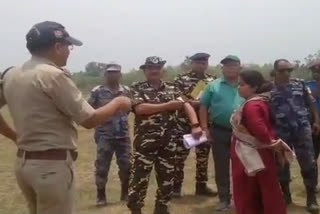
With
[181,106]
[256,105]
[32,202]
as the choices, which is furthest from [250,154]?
[32,202]

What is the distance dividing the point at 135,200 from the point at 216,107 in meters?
1.50

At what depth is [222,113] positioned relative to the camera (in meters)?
6.63

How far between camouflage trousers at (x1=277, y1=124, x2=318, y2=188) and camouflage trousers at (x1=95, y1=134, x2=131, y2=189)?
2.11 meters

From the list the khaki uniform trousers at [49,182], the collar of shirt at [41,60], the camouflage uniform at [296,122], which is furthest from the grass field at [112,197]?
the collar of shirt at [41,60]

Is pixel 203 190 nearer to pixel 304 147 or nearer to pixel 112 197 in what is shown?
pixel 112 197

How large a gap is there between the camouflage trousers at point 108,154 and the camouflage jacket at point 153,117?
145cm

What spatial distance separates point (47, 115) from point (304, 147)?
3918mm

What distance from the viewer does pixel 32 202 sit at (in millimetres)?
3717

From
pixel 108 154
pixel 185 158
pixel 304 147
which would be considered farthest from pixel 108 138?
pixel 304 147

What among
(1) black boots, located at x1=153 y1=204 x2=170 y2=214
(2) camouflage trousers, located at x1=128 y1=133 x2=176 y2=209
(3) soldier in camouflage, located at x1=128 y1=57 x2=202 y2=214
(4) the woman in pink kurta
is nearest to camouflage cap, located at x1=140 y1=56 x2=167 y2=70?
(3) soldier in camouflage, located at x1=128 y1=57 x2=202 y2=214

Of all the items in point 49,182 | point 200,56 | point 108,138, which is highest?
point 200,56

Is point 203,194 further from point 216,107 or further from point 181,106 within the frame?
point 181,106

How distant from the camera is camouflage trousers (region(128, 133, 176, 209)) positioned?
604 cm

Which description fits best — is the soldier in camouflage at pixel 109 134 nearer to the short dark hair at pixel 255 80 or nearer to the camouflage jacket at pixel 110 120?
the camouflage jacket at pixel 110 120
